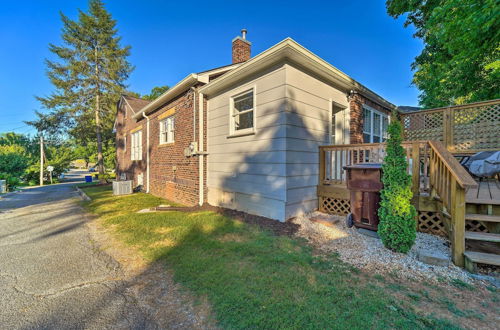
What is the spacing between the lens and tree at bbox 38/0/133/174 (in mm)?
21188

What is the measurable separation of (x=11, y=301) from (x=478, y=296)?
516cm

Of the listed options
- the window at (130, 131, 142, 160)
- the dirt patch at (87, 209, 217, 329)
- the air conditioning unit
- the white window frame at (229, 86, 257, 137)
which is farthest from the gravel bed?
the window at (130, 131, 142, 160)

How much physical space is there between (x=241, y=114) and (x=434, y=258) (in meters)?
5.08

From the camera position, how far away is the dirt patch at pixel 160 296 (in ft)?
6.75

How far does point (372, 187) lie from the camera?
12.8ft

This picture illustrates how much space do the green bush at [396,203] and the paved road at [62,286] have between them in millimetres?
3335

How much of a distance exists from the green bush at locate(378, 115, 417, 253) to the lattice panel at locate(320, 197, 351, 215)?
1713mm

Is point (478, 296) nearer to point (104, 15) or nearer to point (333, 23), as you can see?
point (333, 23)

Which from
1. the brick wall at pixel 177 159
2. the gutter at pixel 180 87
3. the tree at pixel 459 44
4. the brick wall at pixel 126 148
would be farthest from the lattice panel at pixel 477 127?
the brick wall at pixel 126 148

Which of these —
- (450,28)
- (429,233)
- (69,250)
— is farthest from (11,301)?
(450,28)

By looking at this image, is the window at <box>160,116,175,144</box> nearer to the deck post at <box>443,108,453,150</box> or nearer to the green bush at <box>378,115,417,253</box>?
the green bush at <box>378,115,417,253</box>

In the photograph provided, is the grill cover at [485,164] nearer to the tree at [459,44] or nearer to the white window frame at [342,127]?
the tree at [459,44]

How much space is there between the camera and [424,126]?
24.1 feet

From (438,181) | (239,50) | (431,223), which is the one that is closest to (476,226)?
(431,223)
